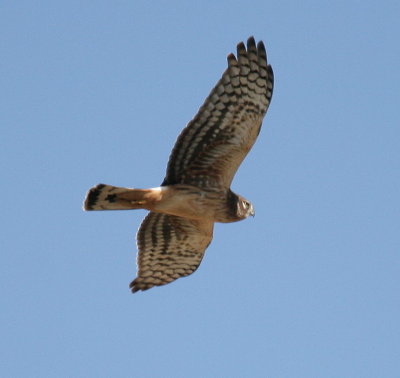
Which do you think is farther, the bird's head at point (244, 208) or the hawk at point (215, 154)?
the bird's head at point (244, 208)

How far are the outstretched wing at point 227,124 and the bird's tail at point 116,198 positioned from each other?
0.35m

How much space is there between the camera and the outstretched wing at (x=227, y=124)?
33.0ft

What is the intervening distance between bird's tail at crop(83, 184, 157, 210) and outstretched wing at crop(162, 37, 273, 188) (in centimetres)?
35

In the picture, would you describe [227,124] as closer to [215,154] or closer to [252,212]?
[215,154]

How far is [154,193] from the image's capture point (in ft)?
34.0

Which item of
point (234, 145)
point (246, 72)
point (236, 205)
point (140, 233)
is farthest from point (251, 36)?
point (140, 233)

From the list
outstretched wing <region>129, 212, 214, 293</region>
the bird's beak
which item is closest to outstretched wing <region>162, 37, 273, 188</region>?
the bird's beak

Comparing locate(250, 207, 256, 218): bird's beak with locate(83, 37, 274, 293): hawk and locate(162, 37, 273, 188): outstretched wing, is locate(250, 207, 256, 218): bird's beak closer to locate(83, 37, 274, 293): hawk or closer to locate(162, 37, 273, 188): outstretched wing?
locate(83, 37, 274, 293): hawk

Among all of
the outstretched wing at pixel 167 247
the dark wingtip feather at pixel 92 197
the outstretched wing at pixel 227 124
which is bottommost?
the outstretched wing at pixel 167 247

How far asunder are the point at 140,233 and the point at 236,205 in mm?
1679

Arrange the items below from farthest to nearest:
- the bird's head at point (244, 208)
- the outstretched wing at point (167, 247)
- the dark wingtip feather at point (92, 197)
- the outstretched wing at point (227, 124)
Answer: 1. the outstretched wing at point (167, 247)
2. the bird's head at point (244, 208)
3. the dark wingtip feather at point (92, 197)
4. the outstretched wing at point (227, 124)

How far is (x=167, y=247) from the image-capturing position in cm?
1181

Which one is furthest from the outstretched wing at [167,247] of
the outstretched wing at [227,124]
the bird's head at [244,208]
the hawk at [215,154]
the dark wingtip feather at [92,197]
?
the dark wingtip feather at [92,197]

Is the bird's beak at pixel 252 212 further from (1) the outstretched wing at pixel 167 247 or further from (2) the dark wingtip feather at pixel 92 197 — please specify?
(2) the dark wingtip feather at pixel 92 197
